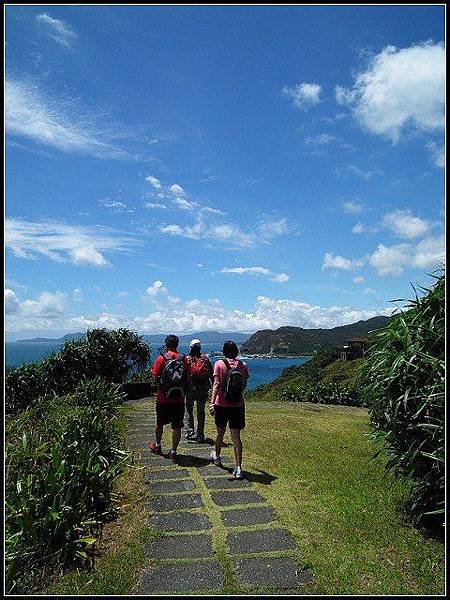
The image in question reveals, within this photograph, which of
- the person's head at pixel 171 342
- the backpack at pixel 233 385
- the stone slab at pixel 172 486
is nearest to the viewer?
the stone slab at pixel 172 486

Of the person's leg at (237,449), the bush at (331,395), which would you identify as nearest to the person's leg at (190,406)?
the person's leg at (237,449)

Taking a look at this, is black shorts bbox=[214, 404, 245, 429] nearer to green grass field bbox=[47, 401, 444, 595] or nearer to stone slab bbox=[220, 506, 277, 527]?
green grass field bbox=[47, 401, 444, 595]

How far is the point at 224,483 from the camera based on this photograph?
597 centimetres

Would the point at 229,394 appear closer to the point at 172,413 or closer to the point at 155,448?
the point at 172,413

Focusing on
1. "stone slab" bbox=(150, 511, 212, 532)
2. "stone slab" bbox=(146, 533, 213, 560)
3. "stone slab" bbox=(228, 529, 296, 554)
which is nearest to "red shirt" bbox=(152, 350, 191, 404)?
Answer: "stone slab" bbox=(150, 511, 212, 532)

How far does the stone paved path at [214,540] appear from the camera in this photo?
3.75 metres

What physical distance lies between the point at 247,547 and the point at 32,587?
1836mm

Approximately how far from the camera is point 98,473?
5.73m

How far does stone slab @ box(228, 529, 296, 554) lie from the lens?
13.9 feet

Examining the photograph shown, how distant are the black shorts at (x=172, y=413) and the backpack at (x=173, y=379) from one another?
143mm

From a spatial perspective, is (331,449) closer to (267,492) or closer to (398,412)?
(267,492)

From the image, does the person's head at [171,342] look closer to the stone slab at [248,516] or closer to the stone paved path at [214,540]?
the stone paved path at [214,540]

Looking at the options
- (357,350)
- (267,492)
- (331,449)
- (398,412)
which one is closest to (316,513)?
(267,492)

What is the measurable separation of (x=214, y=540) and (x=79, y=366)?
12.7 m
